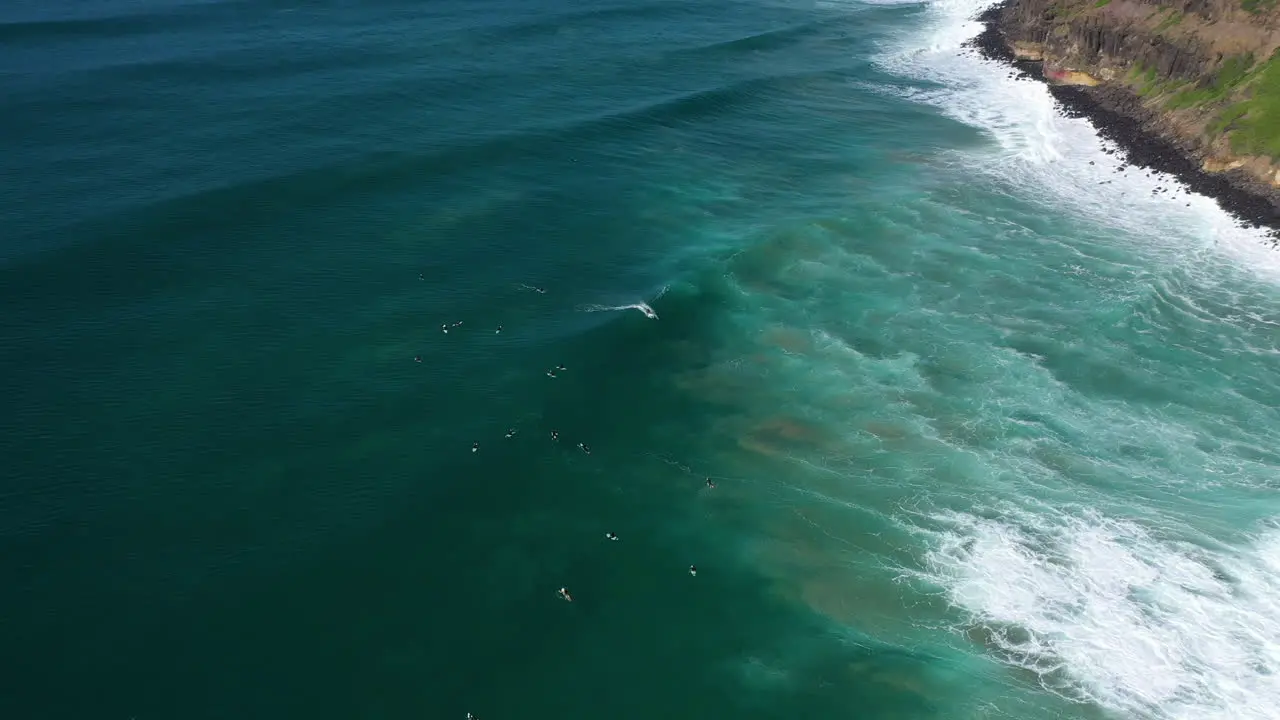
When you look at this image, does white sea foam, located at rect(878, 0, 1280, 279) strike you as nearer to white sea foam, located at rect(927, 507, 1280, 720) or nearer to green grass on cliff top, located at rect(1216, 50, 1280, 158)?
Result: green grass on cliff top, located at rect(1216, 50, 1280, 158)

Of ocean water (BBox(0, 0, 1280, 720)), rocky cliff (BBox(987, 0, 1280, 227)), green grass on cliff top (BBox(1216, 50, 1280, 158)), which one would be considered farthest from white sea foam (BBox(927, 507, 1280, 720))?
green grass on cliff top (BBox(1216, 50, 1280, 158))

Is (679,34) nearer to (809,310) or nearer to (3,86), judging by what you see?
(809,310)

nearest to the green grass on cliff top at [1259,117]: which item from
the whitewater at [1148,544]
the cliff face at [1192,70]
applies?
the cliff face at [1192,70]

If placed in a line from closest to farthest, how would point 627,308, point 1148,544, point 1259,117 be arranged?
point 1148,544 < point 627,308 < point 1259,117

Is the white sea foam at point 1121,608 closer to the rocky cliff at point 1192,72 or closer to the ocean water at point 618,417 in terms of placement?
the ocean water at point 618,417

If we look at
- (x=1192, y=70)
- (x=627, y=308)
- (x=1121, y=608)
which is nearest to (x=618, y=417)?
(x=627, y=308)

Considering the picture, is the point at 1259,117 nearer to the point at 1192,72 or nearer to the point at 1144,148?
the point at 1144,148
